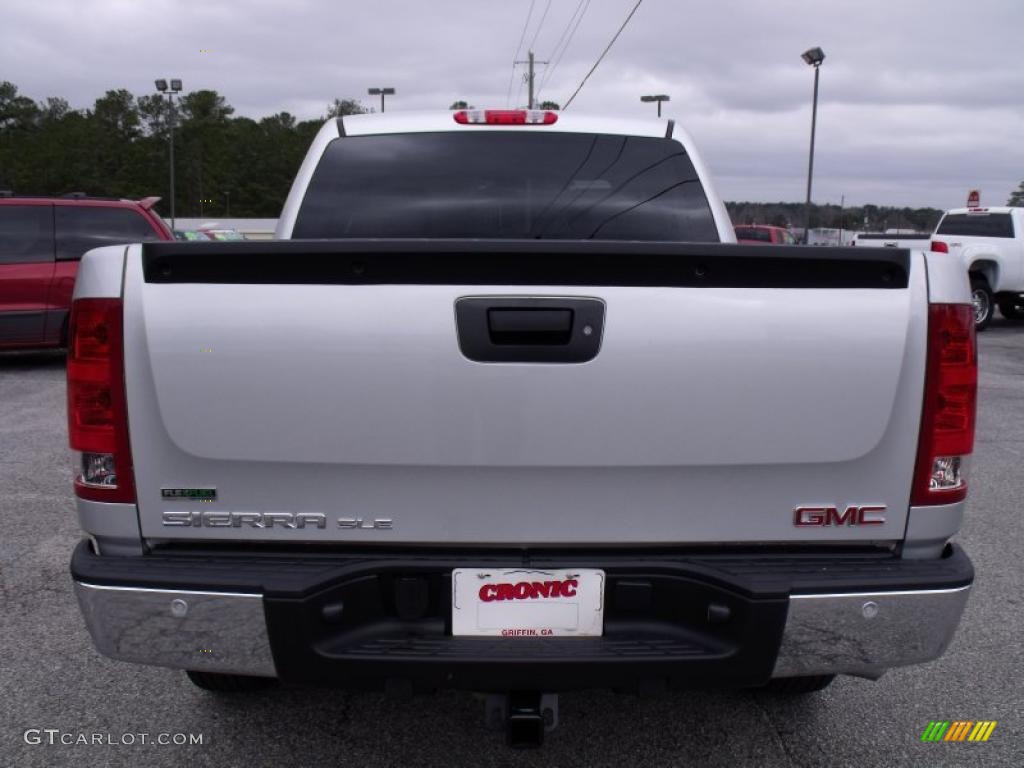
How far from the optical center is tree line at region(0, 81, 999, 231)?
81125 millimetres

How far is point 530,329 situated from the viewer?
6.99ft

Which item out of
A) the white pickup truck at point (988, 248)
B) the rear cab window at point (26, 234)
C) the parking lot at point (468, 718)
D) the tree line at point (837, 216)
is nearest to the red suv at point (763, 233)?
the tree line at point (837, 216)

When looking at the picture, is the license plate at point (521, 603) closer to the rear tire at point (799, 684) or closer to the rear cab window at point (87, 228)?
the rear tire at point (799, 684)

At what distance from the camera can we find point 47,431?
7613 millimetres

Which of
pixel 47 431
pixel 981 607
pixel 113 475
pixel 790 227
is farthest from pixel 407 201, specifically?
pixel 790 227

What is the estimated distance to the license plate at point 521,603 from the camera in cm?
218

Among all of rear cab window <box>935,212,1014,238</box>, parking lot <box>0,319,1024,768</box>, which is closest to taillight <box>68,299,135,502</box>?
parking lot <box>0,319,1024,768</box>

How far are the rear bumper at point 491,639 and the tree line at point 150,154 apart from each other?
84109 mm

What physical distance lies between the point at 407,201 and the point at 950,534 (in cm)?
215

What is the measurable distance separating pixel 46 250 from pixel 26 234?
29cm

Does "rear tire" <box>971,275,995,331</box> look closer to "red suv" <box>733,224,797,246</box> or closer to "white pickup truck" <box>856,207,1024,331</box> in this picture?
"white pickup truck" <box>856,207,1024,331</box>

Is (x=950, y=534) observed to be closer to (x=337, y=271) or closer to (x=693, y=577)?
(x=693, y=577)

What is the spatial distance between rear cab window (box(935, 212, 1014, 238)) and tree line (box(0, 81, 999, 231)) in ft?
228

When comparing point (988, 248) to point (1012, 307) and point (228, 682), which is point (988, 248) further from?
point (228, 682)
